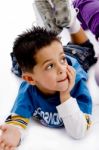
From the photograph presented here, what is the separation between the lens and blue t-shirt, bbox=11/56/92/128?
806 mm

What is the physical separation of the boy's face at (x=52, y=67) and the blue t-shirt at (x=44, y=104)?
0.19ft

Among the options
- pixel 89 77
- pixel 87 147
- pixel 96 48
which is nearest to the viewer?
pixel 87 147

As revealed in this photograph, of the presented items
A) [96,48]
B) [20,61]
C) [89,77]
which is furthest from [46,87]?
[96,48]

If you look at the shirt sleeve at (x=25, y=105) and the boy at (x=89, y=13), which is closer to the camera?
the shirt sleeve at (x=25, y=105)

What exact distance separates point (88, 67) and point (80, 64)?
1.2 inches

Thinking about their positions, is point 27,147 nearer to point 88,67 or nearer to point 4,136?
point 4,136

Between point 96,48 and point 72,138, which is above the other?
point 96,48

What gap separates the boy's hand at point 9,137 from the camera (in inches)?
30.2

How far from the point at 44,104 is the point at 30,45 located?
0.53 ft

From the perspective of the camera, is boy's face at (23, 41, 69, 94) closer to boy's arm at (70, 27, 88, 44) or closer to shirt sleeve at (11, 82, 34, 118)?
shirt sleeve at (11, 82, 34, 118)

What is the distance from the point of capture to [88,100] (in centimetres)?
82

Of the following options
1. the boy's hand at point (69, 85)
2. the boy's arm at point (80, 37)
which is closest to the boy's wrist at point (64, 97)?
the boy's hand at point (69, 85)

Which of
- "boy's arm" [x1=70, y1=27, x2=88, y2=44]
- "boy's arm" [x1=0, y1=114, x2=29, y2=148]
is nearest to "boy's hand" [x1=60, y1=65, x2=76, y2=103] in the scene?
"boy's arm" [x1=0, y1=114, x2=29, y2=148]

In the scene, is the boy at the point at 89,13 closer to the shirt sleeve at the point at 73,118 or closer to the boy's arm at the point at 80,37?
the boy's arm at the point at 80,37
